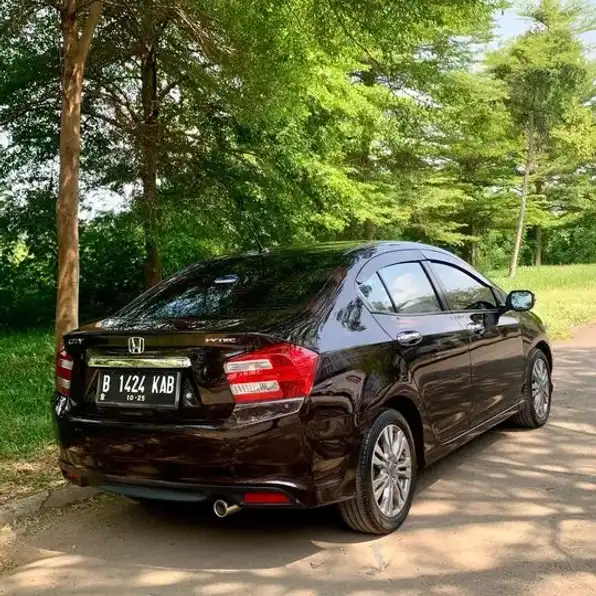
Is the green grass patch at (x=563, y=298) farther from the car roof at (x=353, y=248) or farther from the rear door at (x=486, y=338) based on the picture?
the car roof at (x=353, y=248)

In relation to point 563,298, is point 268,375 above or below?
above

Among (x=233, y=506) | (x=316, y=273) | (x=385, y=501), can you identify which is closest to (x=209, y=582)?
(x=233, y=506)

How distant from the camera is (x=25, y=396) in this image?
24.2 ft

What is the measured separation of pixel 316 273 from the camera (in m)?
4.14

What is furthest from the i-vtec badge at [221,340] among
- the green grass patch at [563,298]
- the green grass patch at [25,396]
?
the green grass patch at [563,298]

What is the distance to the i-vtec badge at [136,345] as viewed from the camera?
143 inches

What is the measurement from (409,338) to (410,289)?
0.48m

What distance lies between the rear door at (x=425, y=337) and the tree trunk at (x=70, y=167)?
9.89ft

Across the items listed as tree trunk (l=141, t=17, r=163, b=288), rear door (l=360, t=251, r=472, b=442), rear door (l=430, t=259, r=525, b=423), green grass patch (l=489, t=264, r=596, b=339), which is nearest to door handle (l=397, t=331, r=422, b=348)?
rear door (l=360, t=251, r=472, b=442)

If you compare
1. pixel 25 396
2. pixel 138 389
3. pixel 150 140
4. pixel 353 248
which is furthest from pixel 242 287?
pixel 150 140

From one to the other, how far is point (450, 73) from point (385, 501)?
19.1m

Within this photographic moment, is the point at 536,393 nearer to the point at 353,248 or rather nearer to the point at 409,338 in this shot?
the point at 409,338

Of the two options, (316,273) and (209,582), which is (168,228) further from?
(209,582)

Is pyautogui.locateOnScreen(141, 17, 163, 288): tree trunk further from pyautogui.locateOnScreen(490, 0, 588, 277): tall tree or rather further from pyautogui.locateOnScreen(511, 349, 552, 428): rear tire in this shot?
pyautogui.locateOnScreen(490, 0, 588, 277): tall tree
